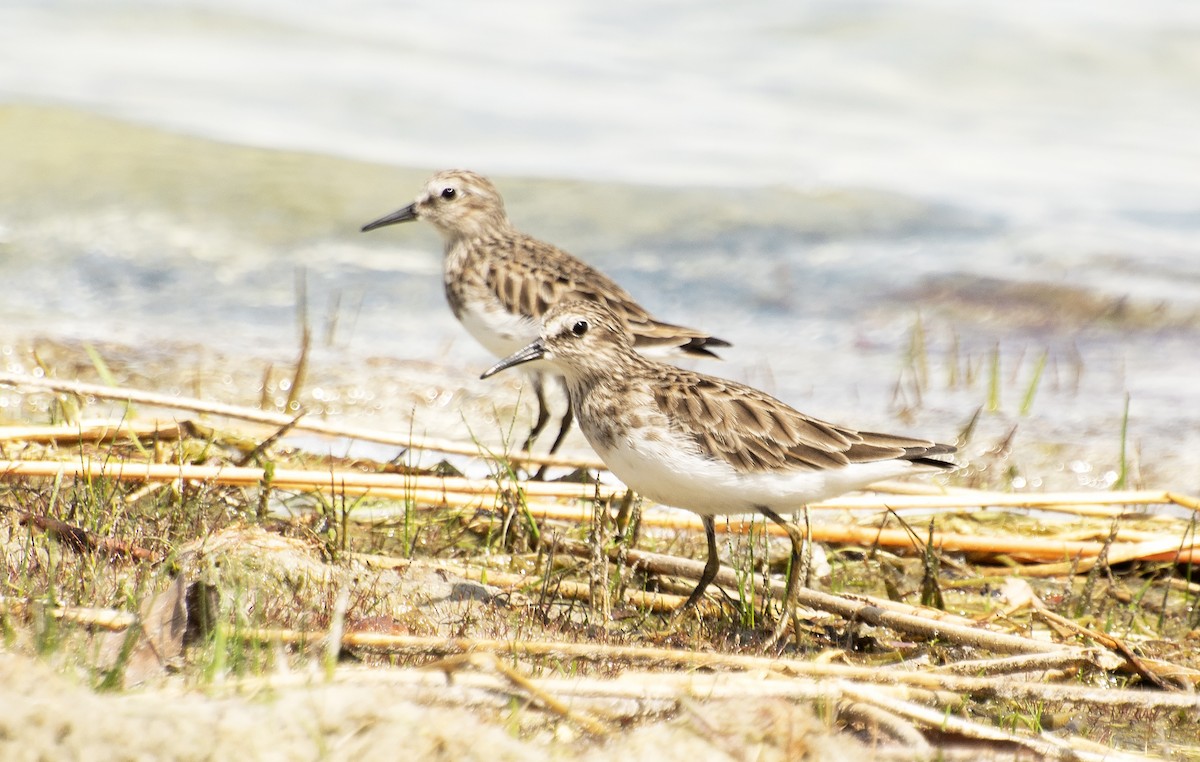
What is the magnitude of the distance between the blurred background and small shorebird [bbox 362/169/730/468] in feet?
2.90

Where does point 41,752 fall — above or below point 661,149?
below

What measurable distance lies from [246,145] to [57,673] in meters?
12.2

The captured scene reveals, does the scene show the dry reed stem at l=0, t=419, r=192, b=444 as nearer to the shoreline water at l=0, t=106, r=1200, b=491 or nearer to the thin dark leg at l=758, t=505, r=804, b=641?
the shoreline water at l=0, t=106, r=1200, b=491

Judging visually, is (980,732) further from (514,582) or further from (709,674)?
(514,582)

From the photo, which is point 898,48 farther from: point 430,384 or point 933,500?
point 933,500

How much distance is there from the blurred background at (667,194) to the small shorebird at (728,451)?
3.02m

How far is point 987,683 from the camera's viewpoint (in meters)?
4.23

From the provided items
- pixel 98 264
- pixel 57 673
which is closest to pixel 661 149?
pixel 98 264

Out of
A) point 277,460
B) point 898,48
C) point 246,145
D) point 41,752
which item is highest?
point 898,48

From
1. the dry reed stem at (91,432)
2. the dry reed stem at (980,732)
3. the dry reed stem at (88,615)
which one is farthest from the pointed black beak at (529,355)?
the dry reed stem at (980,732)

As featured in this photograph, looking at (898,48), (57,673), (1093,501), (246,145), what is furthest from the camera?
(898,48)

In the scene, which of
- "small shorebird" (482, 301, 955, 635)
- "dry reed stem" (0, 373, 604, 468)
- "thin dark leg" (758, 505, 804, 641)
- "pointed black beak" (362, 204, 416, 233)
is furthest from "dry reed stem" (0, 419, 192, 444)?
"pointed black beak" (362, 204, 416, 233)

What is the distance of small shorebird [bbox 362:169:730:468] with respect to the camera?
7.10 metres

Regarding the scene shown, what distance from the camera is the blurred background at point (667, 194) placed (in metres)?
9.05
